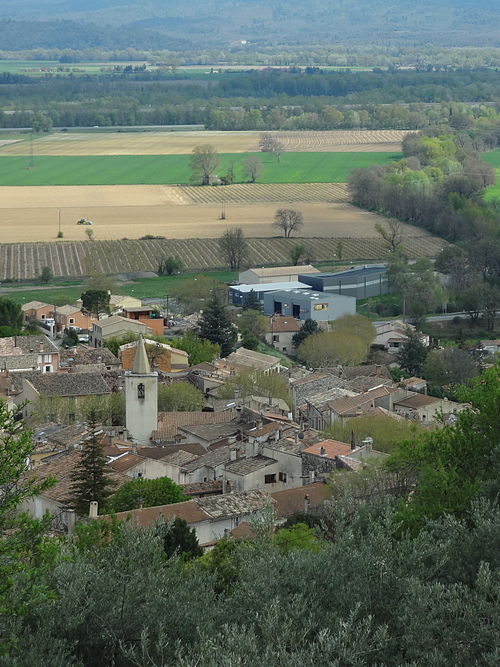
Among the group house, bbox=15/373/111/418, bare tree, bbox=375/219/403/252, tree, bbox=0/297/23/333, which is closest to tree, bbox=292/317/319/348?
tree, bbox=0/297/23/333

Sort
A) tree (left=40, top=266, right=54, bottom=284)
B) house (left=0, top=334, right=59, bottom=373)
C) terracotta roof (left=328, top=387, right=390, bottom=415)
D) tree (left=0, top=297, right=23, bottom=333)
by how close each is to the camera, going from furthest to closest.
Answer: tree (left=40, top=266, right=54, bottom=284) < tree (left=0, top=297, right=23, bottom=333) < house (left=0, top=334, right=59, bottom=373) < terracotta roof (left=328, top=387, right=390, bottom=415)

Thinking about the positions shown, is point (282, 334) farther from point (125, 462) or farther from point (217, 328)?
point (125, 462)

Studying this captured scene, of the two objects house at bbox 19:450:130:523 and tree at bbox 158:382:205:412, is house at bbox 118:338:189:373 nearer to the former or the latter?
tree at bbox 158:382:205:412

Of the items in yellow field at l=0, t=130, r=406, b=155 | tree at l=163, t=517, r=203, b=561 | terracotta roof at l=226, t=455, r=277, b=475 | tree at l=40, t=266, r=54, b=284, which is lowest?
yellow field at l=0, t=130, r=406, b=155

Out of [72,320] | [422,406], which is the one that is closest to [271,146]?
[72,320]

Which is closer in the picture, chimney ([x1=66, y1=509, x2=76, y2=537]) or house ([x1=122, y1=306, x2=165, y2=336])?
chimney ([x1=66, y1=509, x2=76, y2=537])

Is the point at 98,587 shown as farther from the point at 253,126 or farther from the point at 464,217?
the point at 253,126

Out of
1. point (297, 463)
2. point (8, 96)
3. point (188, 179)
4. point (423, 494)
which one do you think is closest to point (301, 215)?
point (188, 179)
